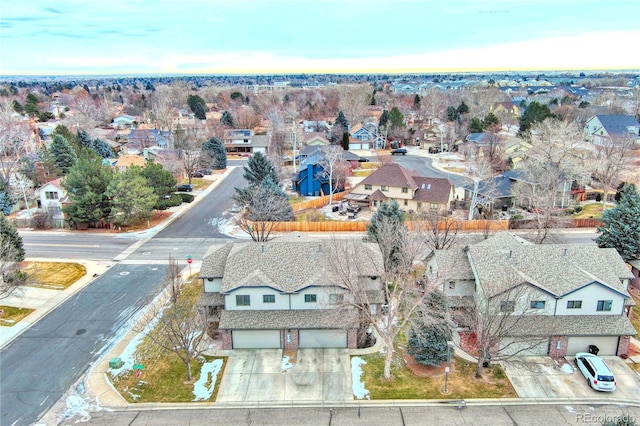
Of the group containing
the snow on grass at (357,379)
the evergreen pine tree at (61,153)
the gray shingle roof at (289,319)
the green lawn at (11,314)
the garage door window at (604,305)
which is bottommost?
the snow on grass at (357,379)

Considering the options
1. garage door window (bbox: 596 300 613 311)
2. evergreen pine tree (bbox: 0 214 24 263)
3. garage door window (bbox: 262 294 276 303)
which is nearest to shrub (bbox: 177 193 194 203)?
evergreen pine tree (bbox: 0 214 24 263)

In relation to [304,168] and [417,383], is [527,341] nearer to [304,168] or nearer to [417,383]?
[417,383]

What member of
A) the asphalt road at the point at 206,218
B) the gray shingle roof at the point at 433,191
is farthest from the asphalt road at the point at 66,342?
the gray shingle roof at the point at 433,191

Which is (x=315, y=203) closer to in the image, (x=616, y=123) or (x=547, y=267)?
(x=547, y=267)

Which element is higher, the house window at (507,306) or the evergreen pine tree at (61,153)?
the evergreen pine tree at (61,153)

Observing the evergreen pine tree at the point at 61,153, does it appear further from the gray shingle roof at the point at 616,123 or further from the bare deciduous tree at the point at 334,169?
the gray shingle roof at the point at 616,123

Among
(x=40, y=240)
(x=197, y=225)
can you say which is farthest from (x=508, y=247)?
(x=40, y=240)
